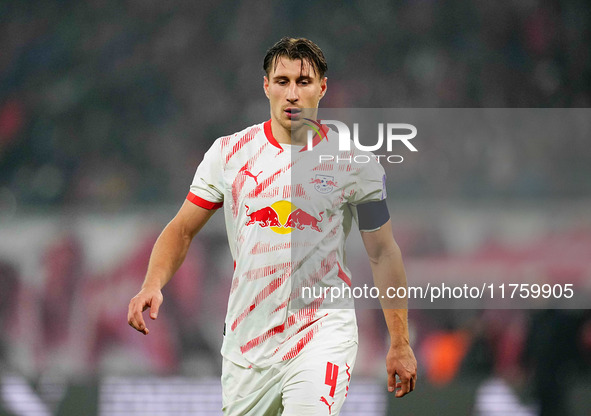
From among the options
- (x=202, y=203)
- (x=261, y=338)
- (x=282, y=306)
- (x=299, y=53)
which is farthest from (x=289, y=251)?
(x=299, y=53)

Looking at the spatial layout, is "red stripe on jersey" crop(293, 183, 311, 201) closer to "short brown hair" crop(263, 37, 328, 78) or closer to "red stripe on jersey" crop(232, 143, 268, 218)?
"red stripe on jersey" crop(232, 143, 268, 218)

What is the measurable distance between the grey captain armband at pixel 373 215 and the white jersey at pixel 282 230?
0.03 metres

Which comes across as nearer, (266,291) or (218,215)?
(266,291)

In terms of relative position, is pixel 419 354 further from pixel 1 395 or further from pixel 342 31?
pixel 1 395

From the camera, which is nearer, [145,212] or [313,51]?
[313,51]

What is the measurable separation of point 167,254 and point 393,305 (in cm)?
99

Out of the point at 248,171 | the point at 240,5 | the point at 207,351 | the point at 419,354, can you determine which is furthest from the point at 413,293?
the point at 248,171

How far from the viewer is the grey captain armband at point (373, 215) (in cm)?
340

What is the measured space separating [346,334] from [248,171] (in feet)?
2.64

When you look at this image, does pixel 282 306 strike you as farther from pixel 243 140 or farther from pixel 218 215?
pixel 218 215

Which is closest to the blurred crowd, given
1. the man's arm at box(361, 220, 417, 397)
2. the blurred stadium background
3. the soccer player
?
the blurred stadium background

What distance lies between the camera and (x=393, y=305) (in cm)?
336

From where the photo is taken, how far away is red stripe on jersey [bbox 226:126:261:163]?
3.46 meters

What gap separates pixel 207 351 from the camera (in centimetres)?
625
